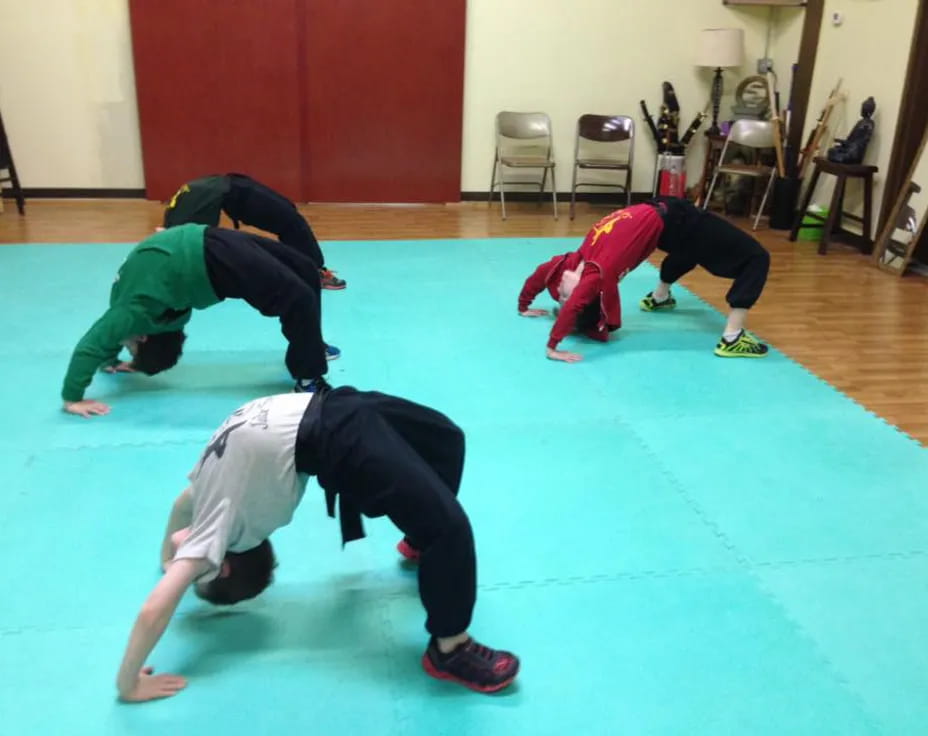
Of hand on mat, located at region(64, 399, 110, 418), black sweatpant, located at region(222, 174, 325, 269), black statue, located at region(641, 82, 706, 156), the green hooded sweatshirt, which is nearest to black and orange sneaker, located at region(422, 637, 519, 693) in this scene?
the green hooded sweatshirt

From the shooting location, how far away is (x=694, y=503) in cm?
308

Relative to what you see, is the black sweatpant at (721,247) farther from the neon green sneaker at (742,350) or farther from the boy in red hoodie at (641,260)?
the neon green sneaker at (742,350)

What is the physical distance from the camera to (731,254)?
4555mm

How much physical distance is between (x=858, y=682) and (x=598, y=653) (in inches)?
27.0

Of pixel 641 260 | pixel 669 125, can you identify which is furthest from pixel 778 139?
pixel 641 260

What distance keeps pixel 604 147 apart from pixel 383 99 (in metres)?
2.17

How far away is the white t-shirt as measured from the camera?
200 cm

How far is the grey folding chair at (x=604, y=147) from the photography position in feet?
25.8

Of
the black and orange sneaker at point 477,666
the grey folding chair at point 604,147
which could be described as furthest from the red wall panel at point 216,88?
the black and orange sneaker at point 477,666

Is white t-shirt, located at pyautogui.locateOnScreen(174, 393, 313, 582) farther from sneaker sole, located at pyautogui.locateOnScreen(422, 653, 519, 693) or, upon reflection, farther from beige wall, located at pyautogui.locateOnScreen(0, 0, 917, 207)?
beige wall, located at pyautogui.locateOnScreen(0, 0, 917, 207)

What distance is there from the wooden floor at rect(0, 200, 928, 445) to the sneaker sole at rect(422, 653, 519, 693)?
2406 mm

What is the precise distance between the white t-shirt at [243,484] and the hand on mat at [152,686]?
0.32m

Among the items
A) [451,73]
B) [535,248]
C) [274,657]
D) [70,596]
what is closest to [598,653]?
[274,657]

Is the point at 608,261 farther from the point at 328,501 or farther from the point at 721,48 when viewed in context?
the point at 721,48
